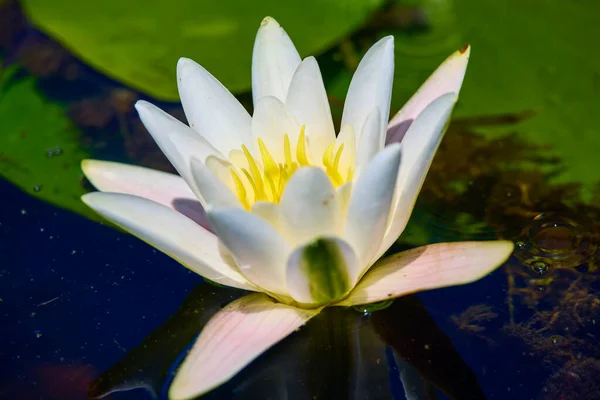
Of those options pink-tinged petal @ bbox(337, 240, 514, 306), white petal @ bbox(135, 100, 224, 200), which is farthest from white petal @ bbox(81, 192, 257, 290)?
pink-tinged petal @ bbox(337, 240, 514, 306)

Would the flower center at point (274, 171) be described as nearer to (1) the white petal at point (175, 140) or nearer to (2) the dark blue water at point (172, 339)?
(1) the white petal at point (175, 140)

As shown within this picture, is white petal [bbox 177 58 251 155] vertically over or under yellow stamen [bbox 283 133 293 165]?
over

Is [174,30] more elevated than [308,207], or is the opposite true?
[174,30]

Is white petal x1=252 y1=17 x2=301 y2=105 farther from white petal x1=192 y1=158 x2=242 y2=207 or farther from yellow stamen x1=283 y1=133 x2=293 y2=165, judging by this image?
white petal x1=192 y1=158 x2=242 y2=207

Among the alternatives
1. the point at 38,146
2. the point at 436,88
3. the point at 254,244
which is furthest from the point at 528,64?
the point at 38,146

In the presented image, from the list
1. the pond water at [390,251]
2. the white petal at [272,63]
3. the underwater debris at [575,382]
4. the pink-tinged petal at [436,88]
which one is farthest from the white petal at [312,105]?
the underwater debris at [575,382]

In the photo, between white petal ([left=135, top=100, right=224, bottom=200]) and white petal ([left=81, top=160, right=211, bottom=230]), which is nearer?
white petal ([left=135, top=100, right=224, bottom=200])

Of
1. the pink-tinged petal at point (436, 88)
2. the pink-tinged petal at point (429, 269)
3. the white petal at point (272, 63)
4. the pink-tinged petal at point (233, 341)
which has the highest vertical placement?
the white petal at point (272, 63)

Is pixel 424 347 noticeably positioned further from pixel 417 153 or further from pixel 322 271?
pixel 417 153
